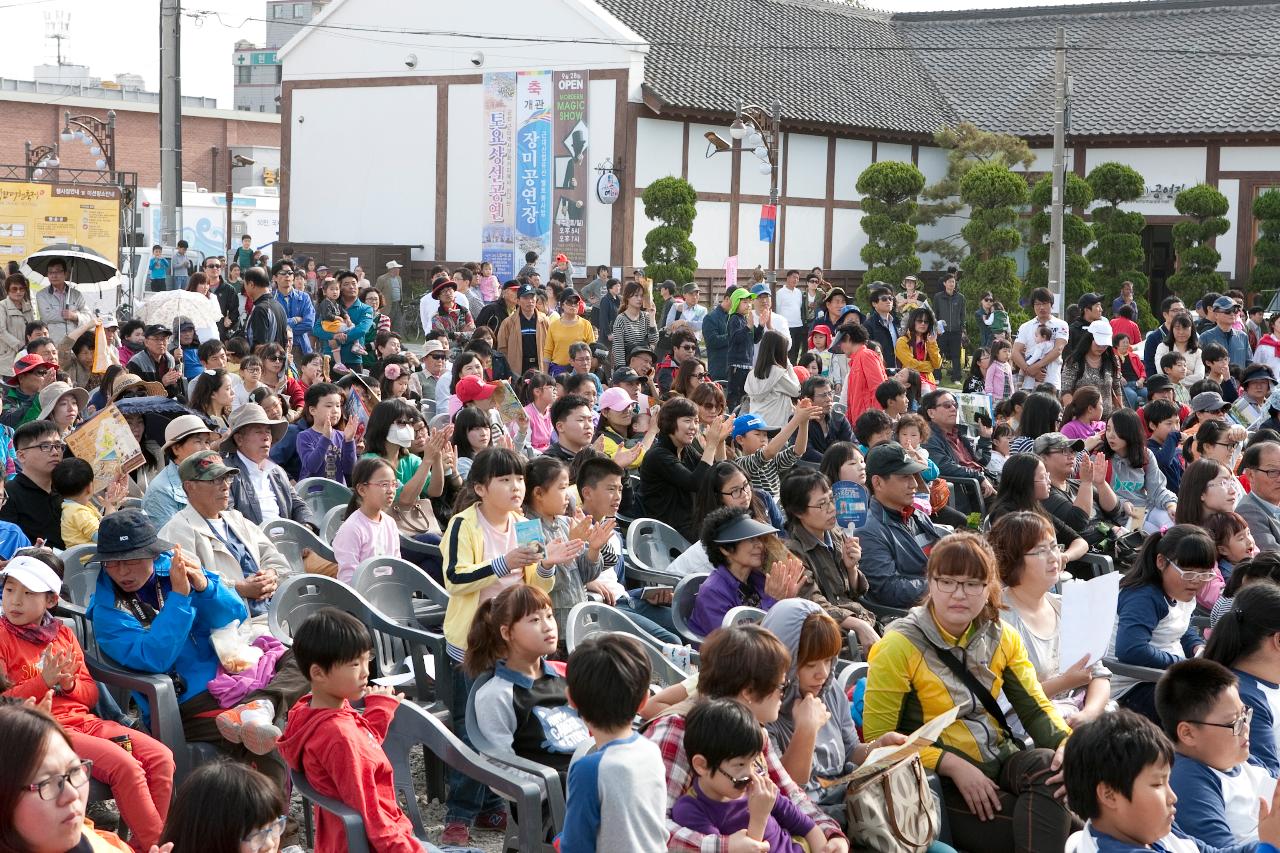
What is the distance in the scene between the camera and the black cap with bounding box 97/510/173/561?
4.73 m

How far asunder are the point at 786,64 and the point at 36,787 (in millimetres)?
30102

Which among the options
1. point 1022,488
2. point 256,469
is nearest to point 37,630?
point 256,469

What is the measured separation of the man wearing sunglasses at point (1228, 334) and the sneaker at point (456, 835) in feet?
38.8

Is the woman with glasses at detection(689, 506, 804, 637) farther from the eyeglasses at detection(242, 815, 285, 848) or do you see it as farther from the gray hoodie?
the eyeglasses at detection(242, 815, 285, 848)

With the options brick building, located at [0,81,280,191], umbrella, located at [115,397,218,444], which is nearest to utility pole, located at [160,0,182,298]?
umbrella, located at [115,397,218,444]

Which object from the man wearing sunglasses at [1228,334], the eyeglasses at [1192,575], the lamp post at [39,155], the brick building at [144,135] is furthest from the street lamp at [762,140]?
the brick building at [144,135]

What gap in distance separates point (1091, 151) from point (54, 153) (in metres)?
33.0

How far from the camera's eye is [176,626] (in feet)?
15.5

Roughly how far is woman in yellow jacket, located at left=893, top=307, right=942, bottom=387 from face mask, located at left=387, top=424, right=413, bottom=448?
7.14 meters

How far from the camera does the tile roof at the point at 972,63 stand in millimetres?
29453

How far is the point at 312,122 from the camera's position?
108ft

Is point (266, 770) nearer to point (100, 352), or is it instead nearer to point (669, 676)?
point (669, 676)

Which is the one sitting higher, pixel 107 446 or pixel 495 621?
pixel 107 446

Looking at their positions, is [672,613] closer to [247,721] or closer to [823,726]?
[823,726]
